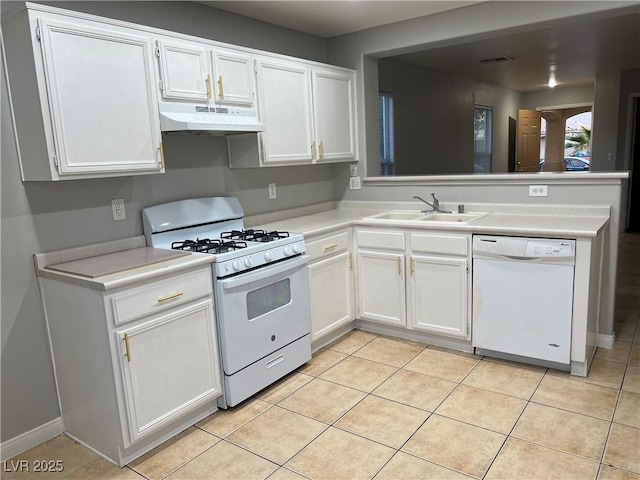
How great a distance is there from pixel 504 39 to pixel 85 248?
4492 mm

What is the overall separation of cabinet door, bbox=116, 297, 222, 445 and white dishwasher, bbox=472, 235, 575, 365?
5.51ft

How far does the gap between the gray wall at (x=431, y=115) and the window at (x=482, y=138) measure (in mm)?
169

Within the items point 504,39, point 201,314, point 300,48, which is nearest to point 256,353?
point 201,314

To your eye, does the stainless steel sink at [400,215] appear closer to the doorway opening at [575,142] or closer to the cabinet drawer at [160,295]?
the cabinet drawer at [160,295]

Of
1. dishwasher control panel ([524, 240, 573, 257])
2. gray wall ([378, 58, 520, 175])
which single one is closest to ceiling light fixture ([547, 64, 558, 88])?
gray wall ([378, 58, 520, 175])

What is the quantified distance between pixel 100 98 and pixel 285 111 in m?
1.31

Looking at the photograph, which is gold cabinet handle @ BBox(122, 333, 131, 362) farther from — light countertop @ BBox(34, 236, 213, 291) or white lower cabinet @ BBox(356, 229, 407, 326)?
white lower cabinet @ BBox(356, 229, 407, 326)

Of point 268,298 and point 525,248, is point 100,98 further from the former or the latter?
point 525,248

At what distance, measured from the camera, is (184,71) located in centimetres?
256

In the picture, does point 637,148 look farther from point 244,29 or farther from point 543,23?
point 244,29

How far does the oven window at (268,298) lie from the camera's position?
263 cm

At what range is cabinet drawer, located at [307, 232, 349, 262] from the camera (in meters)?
3.12

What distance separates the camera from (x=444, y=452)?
84.6 inches

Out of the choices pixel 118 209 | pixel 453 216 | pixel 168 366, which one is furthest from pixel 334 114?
pixel 168 366
